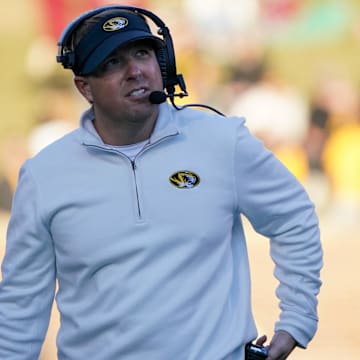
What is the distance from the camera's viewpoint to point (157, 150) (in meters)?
2.61

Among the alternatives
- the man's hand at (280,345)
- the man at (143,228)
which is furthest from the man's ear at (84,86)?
the man's hand at (280,345)

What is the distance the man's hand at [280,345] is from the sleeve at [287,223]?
14mm

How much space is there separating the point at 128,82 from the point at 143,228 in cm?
34

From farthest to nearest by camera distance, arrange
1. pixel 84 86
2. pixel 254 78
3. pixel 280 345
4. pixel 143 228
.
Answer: pixel 254 78
pixel 84 86
pixel 280 345
pixel 143 228

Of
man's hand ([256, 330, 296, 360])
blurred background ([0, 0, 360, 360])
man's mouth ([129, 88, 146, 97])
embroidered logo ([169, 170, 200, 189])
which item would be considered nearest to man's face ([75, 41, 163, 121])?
man's mouth ([129, 88, 146, 97])

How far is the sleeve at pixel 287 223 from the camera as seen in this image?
2.62 m

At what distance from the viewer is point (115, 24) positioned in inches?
103

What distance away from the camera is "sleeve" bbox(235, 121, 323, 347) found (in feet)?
8.61

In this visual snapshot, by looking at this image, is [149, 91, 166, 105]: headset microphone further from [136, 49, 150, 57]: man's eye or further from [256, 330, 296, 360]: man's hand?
[256, 330, 296, 360]: man's hand

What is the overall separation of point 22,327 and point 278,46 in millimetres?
6895

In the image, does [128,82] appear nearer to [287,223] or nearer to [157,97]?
[157,97]

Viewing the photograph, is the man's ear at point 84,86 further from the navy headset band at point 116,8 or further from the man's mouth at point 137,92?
the man's mouth at point 137,92

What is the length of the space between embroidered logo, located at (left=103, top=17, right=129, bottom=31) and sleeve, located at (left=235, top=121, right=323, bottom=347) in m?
0.37

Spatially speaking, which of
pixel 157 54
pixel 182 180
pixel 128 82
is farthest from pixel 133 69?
pixel 182 180
